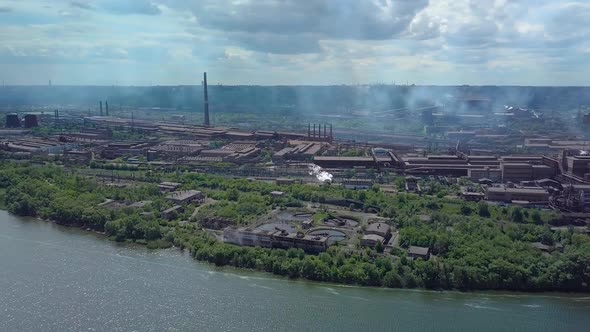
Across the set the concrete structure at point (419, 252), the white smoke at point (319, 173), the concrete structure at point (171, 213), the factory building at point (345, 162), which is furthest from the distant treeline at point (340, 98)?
the concrete structure at point (419, 252)

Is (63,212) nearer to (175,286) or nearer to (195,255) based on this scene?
(195,255)

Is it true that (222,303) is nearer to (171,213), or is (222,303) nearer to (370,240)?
(370,240)

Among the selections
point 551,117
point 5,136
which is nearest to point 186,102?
point 5,136

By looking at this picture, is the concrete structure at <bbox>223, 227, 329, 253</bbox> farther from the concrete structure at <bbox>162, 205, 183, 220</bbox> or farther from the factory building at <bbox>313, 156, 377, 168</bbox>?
the factory building at <bbox>313, 156, 377, 168</bbox>

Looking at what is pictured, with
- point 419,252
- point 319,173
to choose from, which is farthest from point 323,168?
point 419,252

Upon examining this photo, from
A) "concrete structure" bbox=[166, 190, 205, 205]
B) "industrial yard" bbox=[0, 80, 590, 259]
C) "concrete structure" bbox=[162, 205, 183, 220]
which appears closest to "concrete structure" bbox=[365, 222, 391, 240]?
"industrial yard" bbox=[0, 80, 590, 259]
